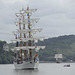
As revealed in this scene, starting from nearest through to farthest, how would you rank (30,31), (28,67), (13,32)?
(28,67), (30,31), (13,32)

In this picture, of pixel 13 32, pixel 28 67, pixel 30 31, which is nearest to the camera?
pixel 28 67

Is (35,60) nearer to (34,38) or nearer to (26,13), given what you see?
(34,38)

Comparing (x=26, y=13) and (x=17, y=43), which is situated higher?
(x=26, y=13)

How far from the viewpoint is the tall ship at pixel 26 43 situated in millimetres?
142375

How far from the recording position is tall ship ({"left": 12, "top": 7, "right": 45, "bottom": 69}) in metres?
142

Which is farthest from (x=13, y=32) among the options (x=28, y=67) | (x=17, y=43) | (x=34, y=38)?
(x=28, y=67)

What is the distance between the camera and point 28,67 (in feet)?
462

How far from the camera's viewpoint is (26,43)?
16250 centimetres

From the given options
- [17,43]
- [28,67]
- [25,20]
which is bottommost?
[28,67]

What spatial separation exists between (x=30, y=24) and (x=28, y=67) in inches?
867

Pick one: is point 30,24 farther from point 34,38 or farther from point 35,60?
point 35,60

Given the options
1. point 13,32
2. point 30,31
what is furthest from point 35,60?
point 13,32

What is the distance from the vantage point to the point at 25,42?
156 m

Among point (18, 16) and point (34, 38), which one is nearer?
point (34, 38)
